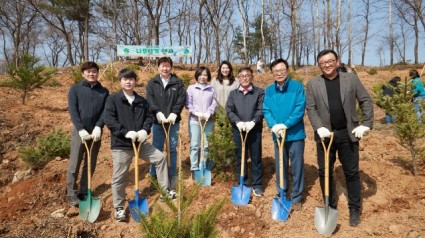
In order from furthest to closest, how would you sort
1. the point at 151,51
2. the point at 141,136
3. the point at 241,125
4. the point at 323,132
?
the point at 151,51
the point at 241,125
the point at 141,136
the point at 323,132

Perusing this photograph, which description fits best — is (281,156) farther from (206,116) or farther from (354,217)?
(206,116)

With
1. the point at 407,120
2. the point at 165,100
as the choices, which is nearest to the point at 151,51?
the point at 165,100

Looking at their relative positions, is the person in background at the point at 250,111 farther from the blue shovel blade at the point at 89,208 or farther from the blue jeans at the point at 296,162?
the blue shovel blade at the point at 89,208

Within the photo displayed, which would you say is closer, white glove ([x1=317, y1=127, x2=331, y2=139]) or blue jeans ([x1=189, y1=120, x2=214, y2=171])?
white glove ([x1=317, y1=127, x2=331, y2=139])

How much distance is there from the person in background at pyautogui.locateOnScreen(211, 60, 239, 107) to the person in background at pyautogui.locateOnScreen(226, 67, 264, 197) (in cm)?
32

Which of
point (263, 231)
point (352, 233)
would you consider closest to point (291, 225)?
point (263, 231)

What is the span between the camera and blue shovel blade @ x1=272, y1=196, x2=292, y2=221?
12.8ft

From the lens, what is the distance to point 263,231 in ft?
12.3

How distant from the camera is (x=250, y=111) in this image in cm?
424

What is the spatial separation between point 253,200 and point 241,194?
22cm

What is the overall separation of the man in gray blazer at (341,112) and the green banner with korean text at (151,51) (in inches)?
528

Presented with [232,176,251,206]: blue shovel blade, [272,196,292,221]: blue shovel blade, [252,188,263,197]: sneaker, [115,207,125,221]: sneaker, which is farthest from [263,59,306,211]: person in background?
[115,207,125,221]: sneaker

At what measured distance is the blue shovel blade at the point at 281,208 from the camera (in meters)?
3.90

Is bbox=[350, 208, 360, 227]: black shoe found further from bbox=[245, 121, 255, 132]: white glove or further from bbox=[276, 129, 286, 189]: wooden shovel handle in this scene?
bbox=[245, 121, 255, 132]: white glove
